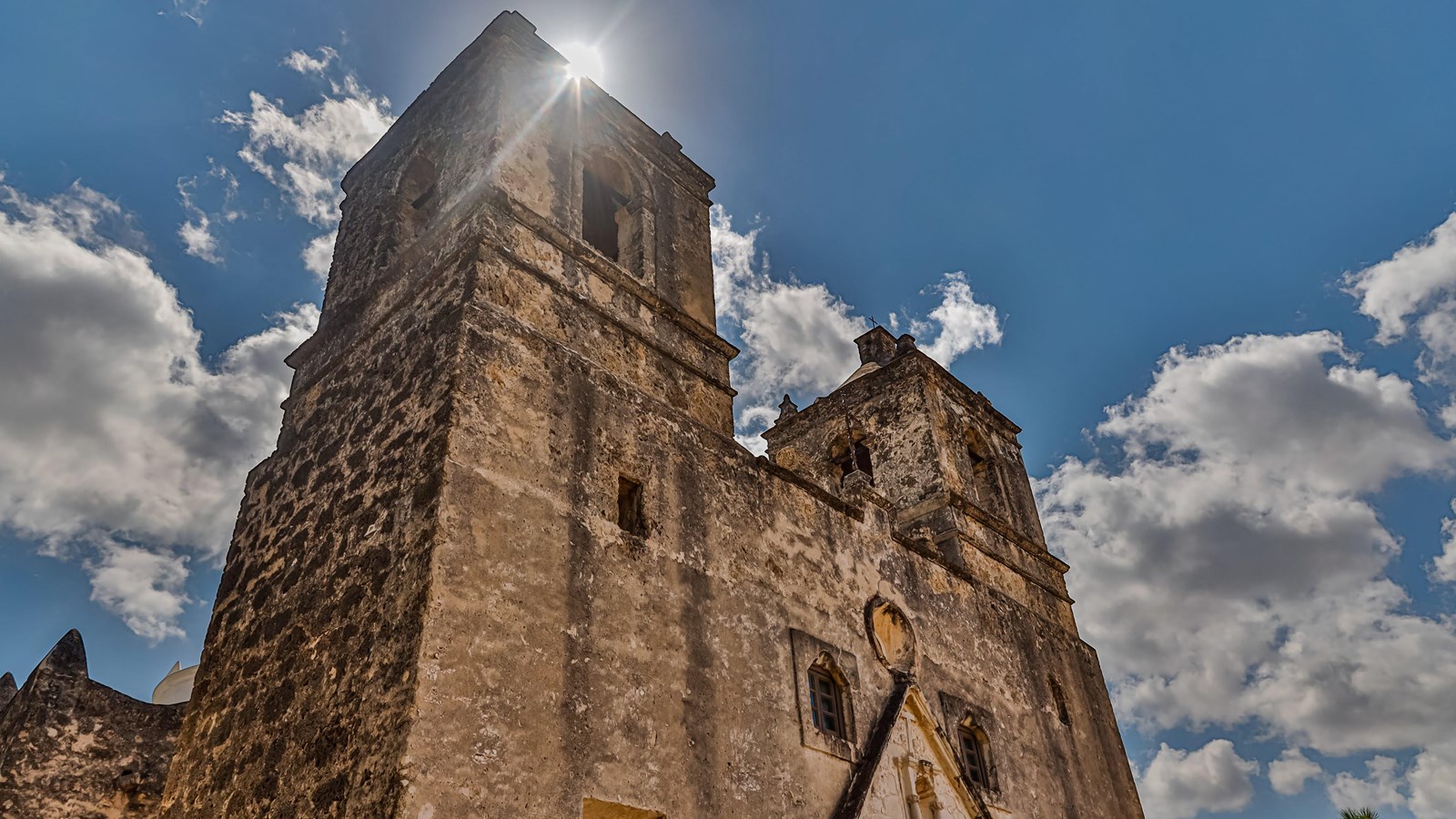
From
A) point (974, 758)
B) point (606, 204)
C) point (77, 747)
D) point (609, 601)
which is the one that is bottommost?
point (77, 747)

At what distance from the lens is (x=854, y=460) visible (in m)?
15.1

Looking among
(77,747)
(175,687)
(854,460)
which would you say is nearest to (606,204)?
(854,460)

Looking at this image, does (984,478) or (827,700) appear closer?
(827,700)

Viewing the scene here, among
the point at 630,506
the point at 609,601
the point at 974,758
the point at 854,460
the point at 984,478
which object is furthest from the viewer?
the point at 984,478

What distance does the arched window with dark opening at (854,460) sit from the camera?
14.9m

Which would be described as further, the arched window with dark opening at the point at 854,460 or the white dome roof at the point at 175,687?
the white dome roof at the point at 175,687

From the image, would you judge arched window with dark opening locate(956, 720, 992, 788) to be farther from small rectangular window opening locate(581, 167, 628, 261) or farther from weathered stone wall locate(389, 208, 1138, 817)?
small rectangular window opening locate(581, 167, 628, 261)

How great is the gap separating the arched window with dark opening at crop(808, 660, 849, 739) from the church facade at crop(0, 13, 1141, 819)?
1.2 inches

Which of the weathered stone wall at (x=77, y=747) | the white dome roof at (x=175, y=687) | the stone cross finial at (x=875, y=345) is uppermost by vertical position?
the stone cross finial at (x=875, y=345)

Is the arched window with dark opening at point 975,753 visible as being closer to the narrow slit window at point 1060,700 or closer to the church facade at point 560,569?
the church facade at point 560,569

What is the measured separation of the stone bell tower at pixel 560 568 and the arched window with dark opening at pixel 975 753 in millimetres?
31

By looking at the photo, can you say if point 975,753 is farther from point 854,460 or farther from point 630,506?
point 630,506

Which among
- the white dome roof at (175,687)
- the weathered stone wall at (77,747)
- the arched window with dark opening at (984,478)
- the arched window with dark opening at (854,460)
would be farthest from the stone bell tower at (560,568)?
the white dome roof at (175,687)

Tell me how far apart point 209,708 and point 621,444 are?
381 cm
